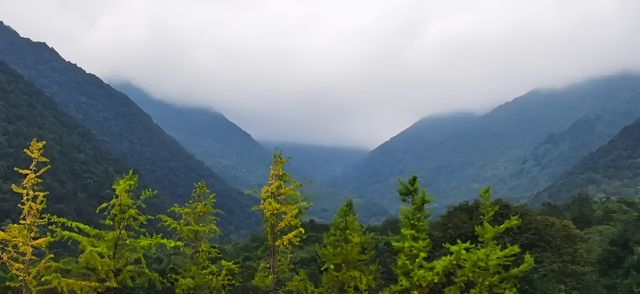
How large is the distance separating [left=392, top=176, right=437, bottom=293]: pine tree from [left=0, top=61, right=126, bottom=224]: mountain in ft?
241

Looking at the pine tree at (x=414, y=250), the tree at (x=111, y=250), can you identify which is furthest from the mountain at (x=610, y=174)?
the tree at (x=111, y=250)

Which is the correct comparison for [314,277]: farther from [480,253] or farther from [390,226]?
[390,226]

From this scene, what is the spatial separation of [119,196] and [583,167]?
19847 cm

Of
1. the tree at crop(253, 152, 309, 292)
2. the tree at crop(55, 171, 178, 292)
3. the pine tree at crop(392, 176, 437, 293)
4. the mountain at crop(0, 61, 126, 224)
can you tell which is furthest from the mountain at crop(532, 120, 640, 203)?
the tree at crop(55, 171, 178, 292)

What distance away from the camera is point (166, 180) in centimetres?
19150

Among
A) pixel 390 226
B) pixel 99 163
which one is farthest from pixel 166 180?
pixel 390 226

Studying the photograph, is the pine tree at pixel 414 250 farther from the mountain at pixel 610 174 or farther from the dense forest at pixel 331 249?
the mountain at pixel 610 174

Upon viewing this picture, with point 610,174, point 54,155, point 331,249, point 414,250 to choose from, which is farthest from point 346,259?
point 610,174

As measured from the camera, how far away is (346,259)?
103 ft

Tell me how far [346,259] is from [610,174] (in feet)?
536

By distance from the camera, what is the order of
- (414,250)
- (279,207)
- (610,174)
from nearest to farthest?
(414,250), (279,207), (610,174)

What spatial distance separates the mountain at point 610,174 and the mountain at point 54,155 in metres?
118

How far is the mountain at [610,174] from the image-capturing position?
153 meters

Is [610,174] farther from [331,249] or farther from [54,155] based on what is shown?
[331,249]
